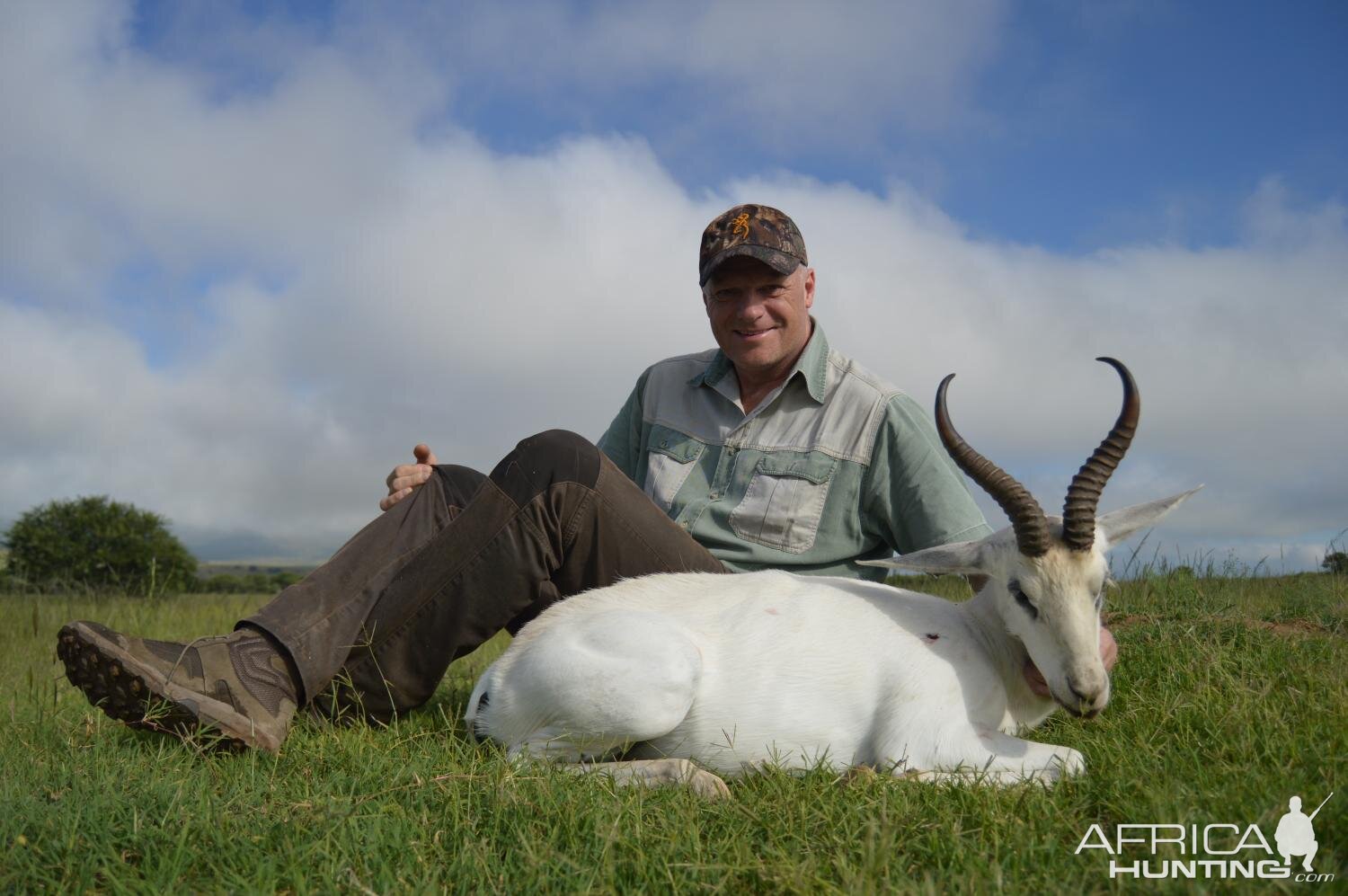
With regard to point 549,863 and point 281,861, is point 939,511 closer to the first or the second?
point 549,863

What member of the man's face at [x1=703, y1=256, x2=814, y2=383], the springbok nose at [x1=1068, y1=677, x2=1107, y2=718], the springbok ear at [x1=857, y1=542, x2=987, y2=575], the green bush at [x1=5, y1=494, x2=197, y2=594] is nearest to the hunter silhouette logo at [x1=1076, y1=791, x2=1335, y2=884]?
A: the springbok nose at [x1=1068, y1=677, x2=1107, y2=718]

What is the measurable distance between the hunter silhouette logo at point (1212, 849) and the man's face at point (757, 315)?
3.38 meters

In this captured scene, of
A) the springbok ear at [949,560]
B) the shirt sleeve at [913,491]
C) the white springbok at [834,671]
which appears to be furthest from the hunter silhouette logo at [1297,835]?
the shirt sleeve at [913,491]

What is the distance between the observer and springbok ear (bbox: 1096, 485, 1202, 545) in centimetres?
407

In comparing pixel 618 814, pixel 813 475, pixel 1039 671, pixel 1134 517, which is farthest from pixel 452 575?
pixel 1134 517

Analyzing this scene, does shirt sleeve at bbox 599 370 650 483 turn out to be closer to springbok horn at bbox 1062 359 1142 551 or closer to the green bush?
springbok horn at bbox 1062 359 1142 551

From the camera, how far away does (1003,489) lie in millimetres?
3791

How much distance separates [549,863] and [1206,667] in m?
3.33

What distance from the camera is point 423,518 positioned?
4785mm

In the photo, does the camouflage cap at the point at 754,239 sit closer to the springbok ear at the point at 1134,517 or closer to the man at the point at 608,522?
the man at the point at 608,522

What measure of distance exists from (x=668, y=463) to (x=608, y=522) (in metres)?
1.35

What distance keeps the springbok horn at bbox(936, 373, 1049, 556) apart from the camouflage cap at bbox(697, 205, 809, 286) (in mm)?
1866

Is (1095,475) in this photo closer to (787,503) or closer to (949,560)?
(949,560)

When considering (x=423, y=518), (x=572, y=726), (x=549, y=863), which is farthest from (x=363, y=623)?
(x=549, y=863)
